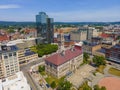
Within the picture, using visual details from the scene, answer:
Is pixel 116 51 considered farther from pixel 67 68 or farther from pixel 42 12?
pixel 42 12

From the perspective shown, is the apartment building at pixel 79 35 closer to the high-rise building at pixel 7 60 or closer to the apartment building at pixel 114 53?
the apartment building at pixel 114 53

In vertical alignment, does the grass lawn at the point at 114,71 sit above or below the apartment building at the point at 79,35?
below

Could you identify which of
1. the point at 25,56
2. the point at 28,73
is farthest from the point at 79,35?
the point at 28,73

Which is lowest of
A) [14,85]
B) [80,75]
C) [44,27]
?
[80,75]

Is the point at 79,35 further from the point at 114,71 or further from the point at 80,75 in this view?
the point at 80,75

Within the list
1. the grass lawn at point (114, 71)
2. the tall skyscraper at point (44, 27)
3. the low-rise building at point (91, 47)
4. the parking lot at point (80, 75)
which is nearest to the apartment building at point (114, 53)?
the grass lawn at point (114, 71)

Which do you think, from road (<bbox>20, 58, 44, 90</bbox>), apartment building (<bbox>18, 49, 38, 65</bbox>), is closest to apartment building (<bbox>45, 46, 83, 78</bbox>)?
road (<bbox>20, 58, 44, 90</bbox>)
